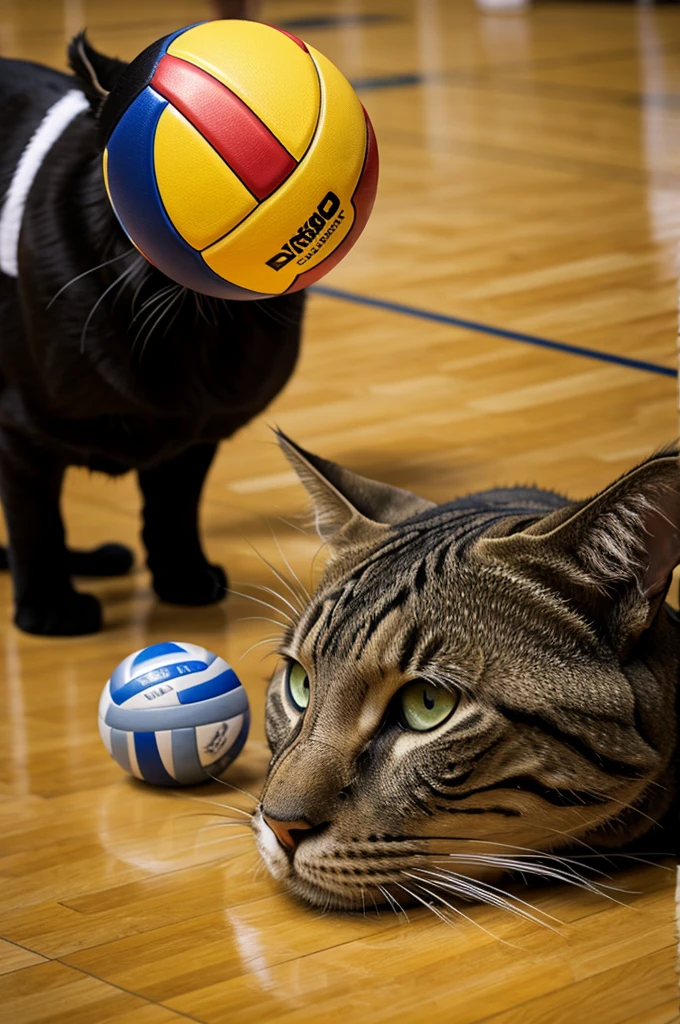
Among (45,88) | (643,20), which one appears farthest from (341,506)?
(643,20)

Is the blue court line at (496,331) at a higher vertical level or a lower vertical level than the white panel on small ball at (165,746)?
lower

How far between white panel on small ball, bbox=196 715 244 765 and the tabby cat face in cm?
33

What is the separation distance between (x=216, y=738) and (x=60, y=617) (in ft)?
2.30

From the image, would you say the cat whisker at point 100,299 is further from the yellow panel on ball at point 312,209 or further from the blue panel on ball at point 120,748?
the blue panel on ball at point 120,748

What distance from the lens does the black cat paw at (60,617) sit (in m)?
2.65

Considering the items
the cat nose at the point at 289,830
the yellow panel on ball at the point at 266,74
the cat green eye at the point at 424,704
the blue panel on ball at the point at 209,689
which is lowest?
the blue panel on ball at the point at 209,689

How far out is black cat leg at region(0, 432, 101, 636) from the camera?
2588mm

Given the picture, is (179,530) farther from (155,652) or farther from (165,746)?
(165,746)

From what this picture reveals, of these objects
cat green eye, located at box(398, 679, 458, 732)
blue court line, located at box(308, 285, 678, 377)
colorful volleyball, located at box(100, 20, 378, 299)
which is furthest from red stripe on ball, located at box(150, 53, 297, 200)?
blue court line, located at box(308, 285, 678, 377)

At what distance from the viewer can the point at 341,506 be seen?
191 cm

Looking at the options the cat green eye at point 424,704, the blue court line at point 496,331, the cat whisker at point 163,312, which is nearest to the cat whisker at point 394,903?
the cat green eye at point 424,704

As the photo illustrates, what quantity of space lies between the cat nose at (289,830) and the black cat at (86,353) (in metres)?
0.95

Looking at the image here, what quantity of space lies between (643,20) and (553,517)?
9.23 meters

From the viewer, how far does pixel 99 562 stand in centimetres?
292
